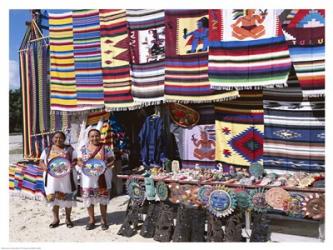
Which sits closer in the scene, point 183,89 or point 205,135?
point 183,89

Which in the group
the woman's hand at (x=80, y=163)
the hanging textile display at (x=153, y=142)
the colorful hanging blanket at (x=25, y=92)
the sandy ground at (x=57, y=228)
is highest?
the colorful hanging blanket at (x=25, y=92)

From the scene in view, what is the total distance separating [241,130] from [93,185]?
6.97 feet

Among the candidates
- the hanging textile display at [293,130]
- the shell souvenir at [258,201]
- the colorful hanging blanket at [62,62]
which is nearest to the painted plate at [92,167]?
the colorful hanging blanket at [62,62]

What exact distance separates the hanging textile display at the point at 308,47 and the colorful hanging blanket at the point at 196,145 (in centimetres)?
162

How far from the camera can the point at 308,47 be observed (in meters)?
4.89

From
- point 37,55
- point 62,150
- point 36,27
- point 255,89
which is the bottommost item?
point 62,150

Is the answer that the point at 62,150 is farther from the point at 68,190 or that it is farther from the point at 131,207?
the point at 131,207

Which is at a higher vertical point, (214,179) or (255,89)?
(255,89)

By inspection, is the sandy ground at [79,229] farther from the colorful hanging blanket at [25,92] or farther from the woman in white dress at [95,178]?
the colorful hanging blanket at [25,92]

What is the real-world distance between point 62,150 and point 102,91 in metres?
1.33

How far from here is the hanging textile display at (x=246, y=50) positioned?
5.03 meters

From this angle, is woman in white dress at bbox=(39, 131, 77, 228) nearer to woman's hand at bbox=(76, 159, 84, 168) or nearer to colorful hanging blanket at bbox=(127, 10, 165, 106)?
woman's hand at bbox=(76, 159, 84, 168)
